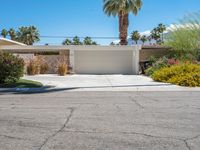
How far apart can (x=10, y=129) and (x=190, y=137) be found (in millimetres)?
3579

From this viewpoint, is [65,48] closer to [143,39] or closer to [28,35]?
[28,35]

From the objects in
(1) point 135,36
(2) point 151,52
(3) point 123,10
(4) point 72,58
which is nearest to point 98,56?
(4) point 72,58

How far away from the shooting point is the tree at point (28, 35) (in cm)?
6650

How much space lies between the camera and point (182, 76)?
2206 cm

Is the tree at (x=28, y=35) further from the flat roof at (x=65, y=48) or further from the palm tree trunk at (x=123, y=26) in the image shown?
the flat roof at (x=65, y=48)

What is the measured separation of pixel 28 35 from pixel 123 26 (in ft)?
89.8

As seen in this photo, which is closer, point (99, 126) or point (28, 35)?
point (99, 126)

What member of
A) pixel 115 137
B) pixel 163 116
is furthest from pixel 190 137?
pixel 163 116

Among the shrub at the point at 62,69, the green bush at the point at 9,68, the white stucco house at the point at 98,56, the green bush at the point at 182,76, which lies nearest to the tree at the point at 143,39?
the white stucco house at the point at 98,56

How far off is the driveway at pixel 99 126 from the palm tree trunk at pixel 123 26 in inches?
1257

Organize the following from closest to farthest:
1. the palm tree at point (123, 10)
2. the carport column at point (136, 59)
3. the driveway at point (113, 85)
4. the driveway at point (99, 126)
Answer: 1. the driveway at point (99, 126)
2. the driveway at point (113, 85)
3. the carport column at point (136, 59)
4. the palm tree at point (123, 10)

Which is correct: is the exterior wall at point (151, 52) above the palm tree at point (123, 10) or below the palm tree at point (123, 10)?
below

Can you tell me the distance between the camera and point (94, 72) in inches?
1379

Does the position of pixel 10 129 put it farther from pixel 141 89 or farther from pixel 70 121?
pixel 141 89
